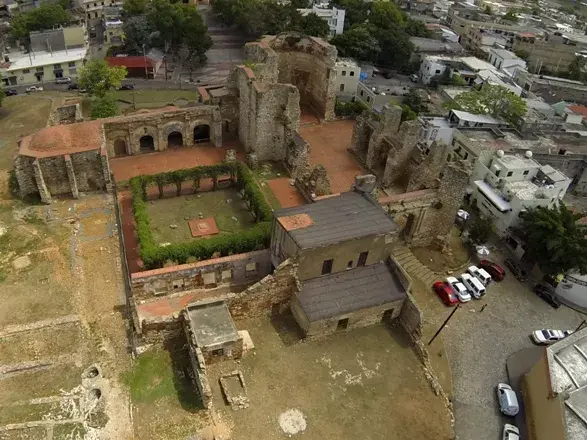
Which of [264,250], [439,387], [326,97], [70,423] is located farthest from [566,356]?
[326,97]

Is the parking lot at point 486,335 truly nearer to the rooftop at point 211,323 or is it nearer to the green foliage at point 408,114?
the rooftop at point 211,323

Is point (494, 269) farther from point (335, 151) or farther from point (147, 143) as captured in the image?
point (147, 143)

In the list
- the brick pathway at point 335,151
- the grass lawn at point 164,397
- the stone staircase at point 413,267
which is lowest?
the stone staircase at point 413,267

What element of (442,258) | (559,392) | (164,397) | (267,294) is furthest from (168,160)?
(559,392)

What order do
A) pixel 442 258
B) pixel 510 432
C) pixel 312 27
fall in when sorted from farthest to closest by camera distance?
pixel 312 27 < pixel 442 258 < pixel 510 432

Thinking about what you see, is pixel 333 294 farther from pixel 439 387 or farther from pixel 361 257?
pixel 439 387

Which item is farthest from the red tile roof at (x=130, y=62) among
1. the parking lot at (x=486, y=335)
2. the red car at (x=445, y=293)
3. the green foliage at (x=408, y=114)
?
the red car at (x=445, y=293)

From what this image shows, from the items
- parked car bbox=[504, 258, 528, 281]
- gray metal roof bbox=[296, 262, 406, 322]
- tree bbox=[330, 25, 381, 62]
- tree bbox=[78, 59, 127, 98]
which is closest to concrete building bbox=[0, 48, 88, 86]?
tree bbox=[78, 59, 127, 98]
